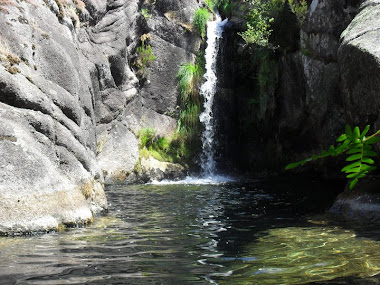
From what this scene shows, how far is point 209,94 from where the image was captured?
1923cm

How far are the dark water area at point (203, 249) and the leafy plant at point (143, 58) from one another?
10784 millimetres

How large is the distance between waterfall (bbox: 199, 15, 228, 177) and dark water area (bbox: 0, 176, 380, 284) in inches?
351

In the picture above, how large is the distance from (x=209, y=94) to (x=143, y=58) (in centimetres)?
353

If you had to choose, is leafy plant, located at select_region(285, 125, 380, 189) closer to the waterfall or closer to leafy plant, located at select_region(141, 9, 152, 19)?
the waterfall

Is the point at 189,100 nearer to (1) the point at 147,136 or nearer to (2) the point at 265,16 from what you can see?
(1) the point at 147,136

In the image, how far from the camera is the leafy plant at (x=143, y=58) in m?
18.9

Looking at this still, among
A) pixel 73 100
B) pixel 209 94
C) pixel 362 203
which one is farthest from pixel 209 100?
pixel 362 203

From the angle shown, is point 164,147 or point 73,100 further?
point 164,147

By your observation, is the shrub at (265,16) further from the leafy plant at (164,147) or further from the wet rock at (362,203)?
the wet rock at (362,203)

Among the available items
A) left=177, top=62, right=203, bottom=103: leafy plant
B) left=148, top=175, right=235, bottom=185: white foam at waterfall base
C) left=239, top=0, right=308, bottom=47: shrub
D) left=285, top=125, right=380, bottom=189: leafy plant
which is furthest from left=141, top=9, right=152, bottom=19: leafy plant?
left=285, top=125, right=380, bottom=189: leafy plant

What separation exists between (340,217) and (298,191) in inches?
180

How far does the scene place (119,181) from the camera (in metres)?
15.6

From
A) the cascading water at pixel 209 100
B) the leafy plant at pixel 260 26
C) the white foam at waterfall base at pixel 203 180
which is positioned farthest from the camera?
the cascading water at pixel 209 100

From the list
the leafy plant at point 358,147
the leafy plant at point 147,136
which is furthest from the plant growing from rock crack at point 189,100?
the leafy plant at point 358,147
